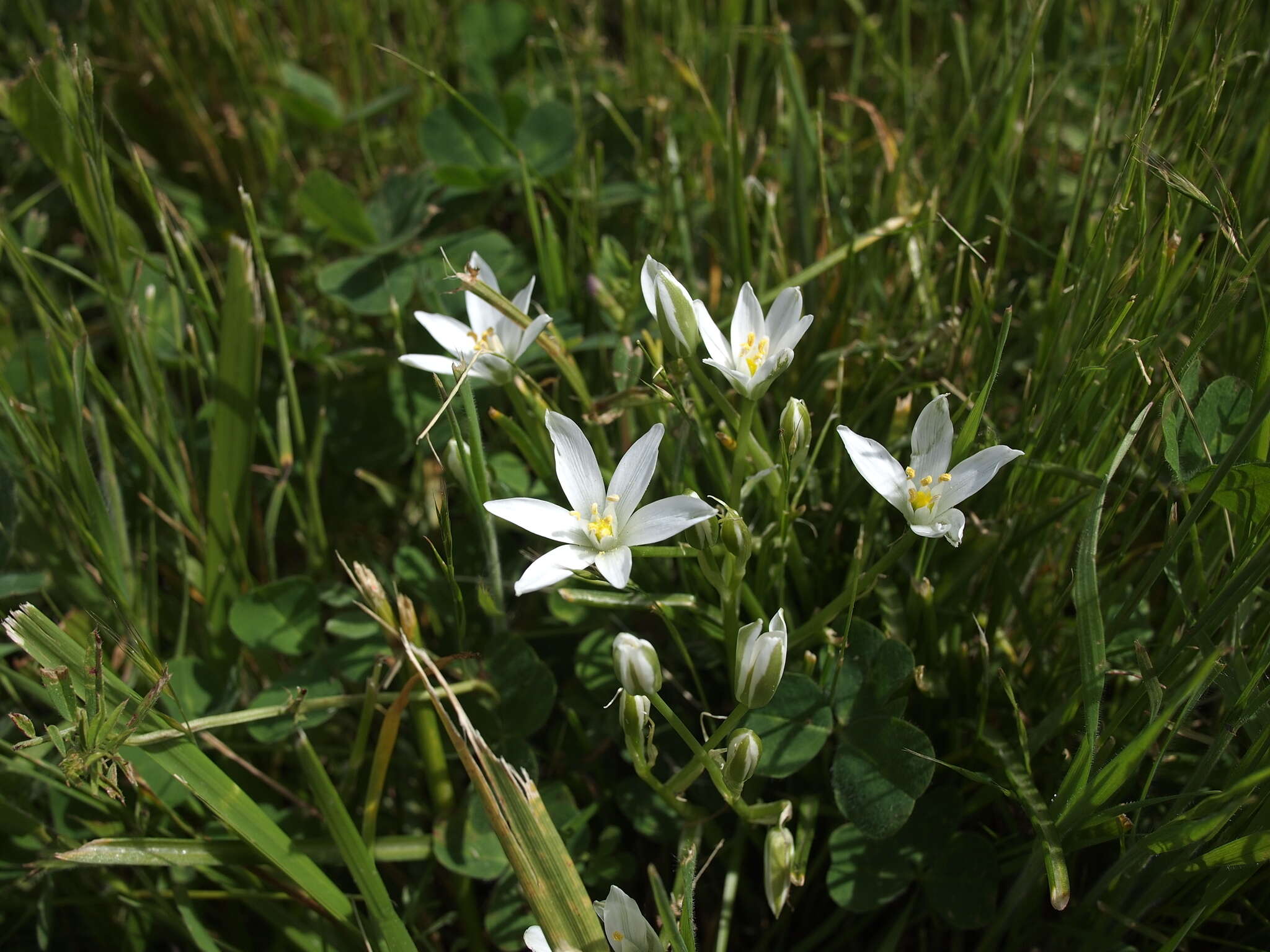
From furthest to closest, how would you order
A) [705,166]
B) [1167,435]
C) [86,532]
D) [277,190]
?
[277,190], [705,166], [86,532], [1167,435]

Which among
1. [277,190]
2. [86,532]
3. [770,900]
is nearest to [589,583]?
[770,900]

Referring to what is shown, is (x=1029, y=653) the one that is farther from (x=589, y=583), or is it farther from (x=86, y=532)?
(x=86, y=532)

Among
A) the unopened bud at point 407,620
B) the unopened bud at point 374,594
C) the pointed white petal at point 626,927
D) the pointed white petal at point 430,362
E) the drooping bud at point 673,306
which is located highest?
the drooping bud at point 673,306

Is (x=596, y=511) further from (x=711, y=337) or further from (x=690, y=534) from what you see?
(x=711, y=337)

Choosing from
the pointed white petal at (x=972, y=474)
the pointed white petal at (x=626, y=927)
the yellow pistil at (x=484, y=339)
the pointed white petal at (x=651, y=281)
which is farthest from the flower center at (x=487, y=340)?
the pointed white petal at (x=626, y=927)

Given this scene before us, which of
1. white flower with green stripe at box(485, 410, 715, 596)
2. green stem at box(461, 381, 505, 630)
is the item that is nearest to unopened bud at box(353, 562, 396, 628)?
green stem at box(461, 381, 505, 630)

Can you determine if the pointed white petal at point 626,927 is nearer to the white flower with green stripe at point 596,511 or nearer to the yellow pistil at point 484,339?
the white flower with green stripe at point 596,511
